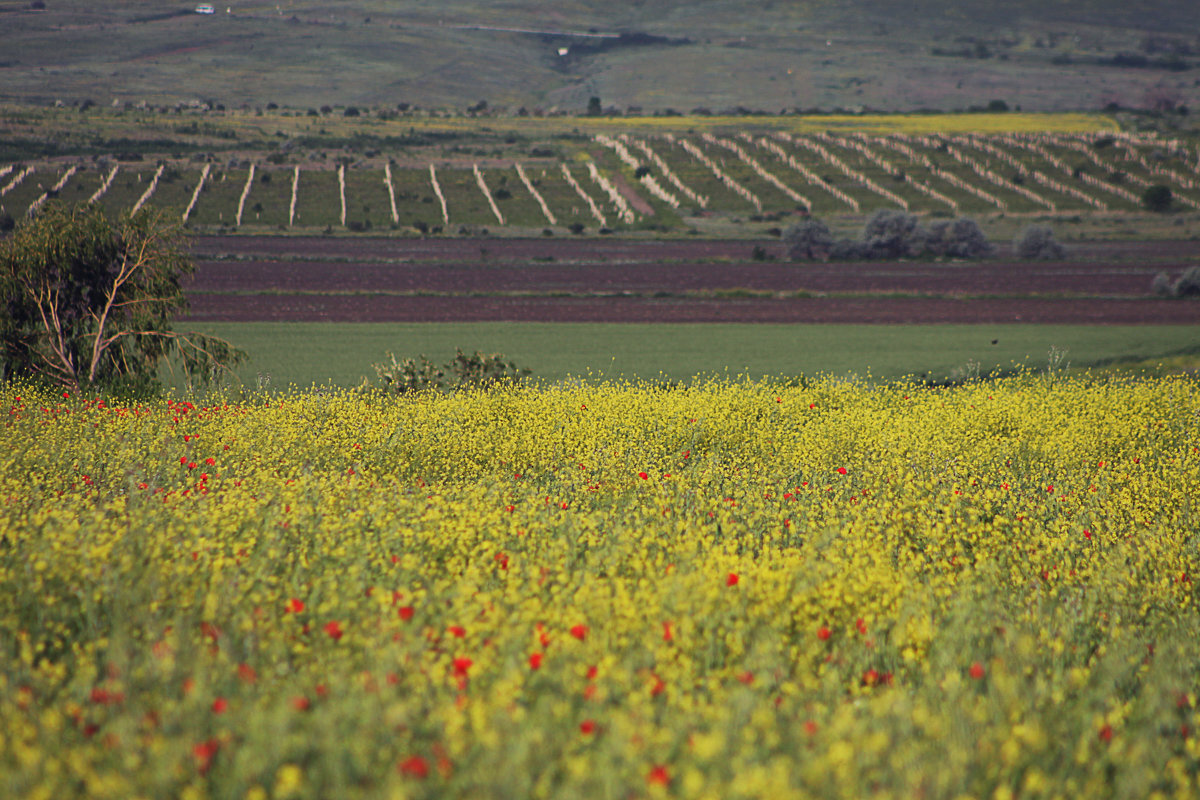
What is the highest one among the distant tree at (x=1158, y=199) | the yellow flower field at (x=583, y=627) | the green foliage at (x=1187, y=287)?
the distant tree at (x=1158, y=199)

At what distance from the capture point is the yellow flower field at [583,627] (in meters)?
3.52

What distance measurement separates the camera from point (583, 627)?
442 cm

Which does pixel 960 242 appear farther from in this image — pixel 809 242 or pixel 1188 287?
pixel 1188 287

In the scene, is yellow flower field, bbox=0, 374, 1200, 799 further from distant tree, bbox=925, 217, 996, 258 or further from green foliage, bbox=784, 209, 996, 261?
distant tree, bbox=925, 217, 996, 258

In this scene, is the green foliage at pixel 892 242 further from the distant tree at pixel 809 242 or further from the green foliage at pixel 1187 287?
the green foliage at pixel 1187 287

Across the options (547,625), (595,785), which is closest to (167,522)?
(547,625)

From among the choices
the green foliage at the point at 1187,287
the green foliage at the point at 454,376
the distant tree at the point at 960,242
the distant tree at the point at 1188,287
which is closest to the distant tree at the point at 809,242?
the distant tree at the point at 960,242

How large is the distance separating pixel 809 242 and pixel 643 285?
1756 cm

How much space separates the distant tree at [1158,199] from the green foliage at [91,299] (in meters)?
82.7

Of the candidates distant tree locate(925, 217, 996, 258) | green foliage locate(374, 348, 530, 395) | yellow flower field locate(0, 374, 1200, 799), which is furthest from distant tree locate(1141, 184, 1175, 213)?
green foliage locate(374, 348, 530, 395)

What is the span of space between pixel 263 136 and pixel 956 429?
93.2 m

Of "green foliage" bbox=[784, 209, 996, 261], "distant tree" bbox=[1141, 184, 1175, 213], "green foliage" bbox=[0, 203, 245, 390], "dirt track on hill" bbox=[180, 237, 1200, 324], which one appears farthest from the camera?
"distant tree" bbox=[1141, 184, 1175, 213]

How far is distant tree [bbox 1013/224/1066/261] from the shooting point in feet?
181

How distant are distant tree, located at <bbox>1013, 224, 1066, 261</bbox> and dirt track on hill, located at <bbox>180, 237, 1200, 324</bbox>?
133cm
